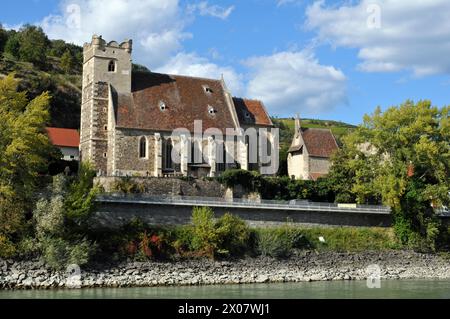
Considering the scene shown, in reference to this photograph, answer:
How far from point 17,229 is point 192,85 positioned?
25.0 metres

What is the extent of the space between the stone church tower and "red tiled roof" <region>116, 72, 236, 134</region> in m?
1.28

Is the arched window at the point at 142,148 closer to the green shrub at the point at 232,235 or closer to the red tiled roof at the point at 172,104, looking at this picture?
the red tiled roof at the point at 172,104

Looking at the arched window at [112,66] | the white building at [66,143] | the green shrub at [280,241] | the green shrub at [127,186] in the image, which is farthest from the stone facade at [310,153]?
the white building at [66,143]

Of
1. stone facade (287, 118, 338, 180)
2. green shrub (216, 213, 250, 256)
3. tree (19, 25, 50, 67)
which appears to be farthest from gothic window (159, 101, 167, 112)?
tree (19, 25, 50, 67)

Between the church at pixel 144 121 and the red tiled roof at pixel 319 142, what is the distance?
5.74 m

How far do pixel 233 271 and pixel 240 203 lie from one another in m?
6.78

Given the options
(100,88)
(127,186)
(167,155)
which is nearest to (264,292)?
(127,186)

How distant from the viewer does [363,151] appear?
2062 inches

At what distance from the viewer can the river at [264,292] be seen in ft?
106

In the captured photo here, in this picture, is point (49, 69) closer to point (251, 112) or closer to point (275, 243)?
point (251, 112)

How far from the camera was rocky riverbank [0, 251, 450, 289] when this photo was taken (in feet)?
118

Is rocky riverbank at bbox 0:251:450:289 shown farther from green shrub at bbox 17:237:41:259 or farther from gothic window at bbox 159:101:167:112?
gothic window at bbox 159:101:167:112
